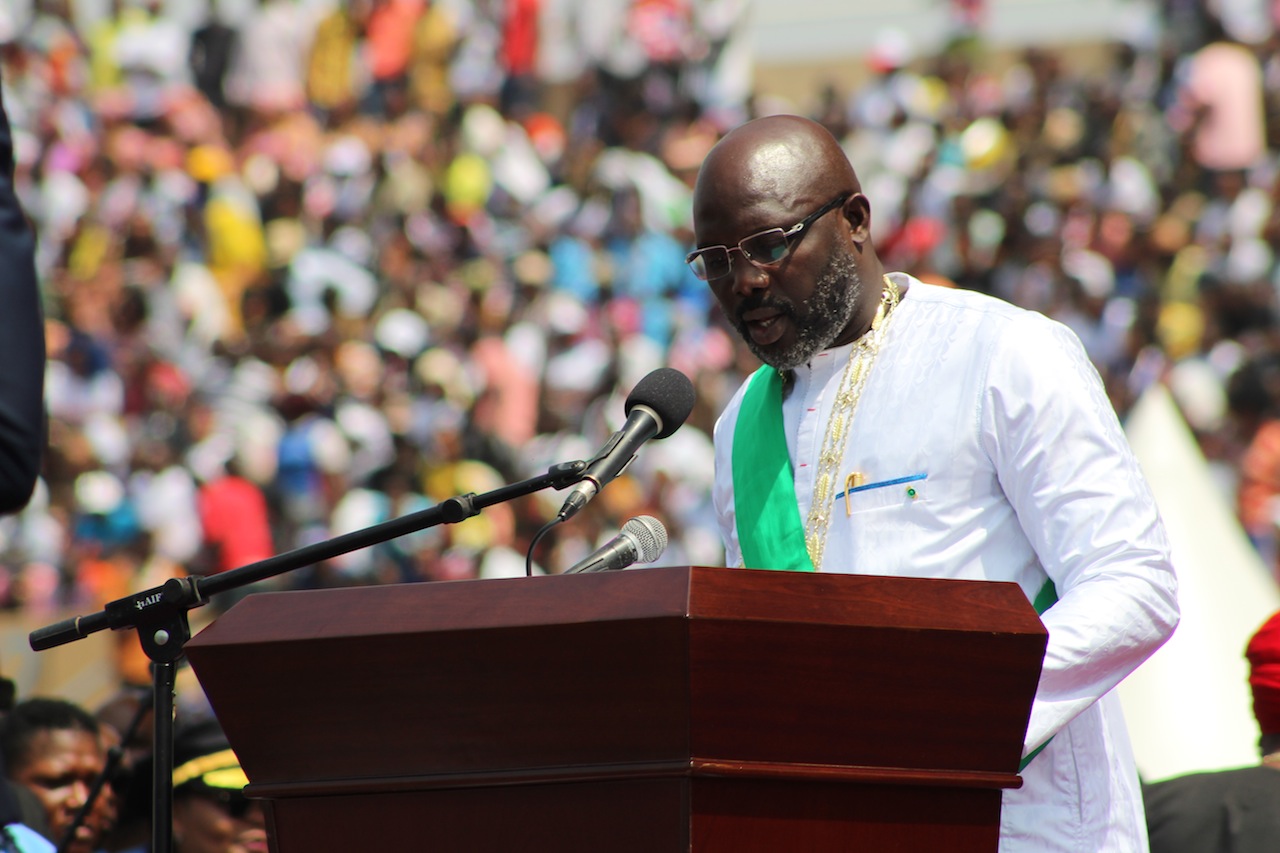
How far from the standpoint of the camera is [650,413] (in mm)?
2980

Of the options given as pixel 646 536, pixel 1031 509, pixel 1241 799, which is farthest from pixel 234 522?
pixel 1031 509

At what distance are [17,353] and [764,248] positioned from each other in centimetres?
150

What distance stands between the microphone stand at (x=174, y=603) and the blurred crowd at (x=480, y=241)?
5.36m

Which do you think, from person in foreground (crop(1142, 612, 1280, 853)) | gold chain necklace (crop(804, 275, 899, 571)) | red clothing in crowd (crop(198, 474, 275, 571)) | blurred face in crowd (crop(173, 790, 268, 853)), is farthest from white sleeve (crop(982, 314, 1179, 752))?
red clothing in crowd (crop(198, 474, 275, 571))

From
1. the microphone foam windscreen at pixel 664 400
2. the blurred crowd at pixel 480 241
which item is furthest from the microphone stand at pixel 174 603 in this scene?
the blurred crowd at pixel 480 241

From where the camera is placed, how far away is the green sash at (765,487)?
3260mm

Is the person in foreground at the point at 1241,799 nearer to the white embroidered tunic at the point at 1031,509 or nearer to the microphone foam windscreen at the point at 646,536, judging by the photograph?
the white embroidered tunic at the point at 1031,509

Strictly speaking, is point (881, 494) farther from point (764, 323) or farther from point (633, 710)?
point (633, 710)

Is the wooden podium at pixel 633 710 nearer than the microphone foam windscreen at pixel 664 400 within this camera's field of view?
Yes

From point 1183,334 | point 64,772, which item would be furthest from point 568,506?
point 1183,334

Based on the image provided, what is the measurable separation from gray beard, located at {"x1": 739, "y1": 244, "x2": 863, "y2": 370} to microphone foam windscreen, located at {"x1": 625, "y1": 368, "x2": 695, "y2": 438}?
0.37 meters

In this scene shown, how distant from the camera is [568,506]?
2711 millimetres

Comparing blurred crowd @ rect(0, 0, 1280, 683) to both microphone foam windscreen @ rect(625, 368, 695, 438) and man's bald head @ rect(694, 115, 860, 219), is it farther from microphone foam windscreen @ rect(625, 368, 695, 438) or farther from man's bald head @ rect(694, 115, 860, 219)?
microphone foam windscreen @ rect(625, 368, 695, 438)

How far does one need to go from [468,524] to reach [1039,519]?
27.3 feet
